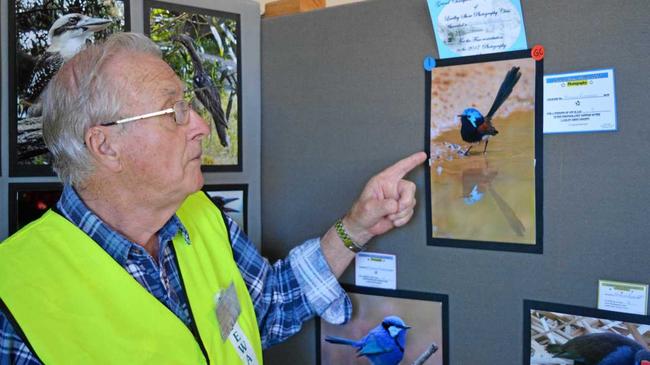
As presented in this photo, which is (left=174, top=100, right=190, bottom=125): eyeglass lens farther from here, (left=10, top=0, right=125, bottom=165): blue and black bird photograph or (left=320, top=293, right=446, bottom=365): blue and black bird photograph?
(left=320, top=293, right=446, bottom=365): blue and black bird photograph

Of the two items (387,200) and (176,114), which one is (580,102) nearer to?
(387,200)

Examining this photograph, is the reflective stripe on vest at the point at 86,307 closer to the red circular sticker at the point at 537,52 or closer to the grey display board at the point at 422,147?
the grey display board at the point at 422,147

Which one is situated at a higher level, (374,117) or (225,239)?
(374,117)

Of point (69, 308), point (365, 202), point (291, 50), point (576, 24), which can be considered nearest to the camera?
point (69, 308)

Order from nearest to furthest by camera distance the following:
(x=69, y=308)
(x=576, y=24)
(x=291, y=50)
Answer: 1. (x=69, y=308)
2. (x=576, y=24)
3. (x=291, y=50)

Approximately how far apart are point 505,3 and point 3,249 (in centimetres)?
82

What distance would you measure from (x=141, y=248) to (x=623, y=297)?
0.73 m

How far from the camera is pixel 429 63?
881mm

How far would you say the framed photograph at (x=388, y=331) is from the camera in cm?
91

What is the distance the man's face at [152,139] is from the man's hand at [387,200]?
0.98ft

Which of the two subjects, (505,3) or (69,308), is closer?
(69,308)

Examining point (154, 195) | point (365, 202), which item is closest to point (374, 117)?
point (365, 202)

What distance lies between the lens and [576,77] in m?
0.76

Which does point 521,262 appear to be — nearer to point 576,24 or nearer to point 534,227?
point 534,227
